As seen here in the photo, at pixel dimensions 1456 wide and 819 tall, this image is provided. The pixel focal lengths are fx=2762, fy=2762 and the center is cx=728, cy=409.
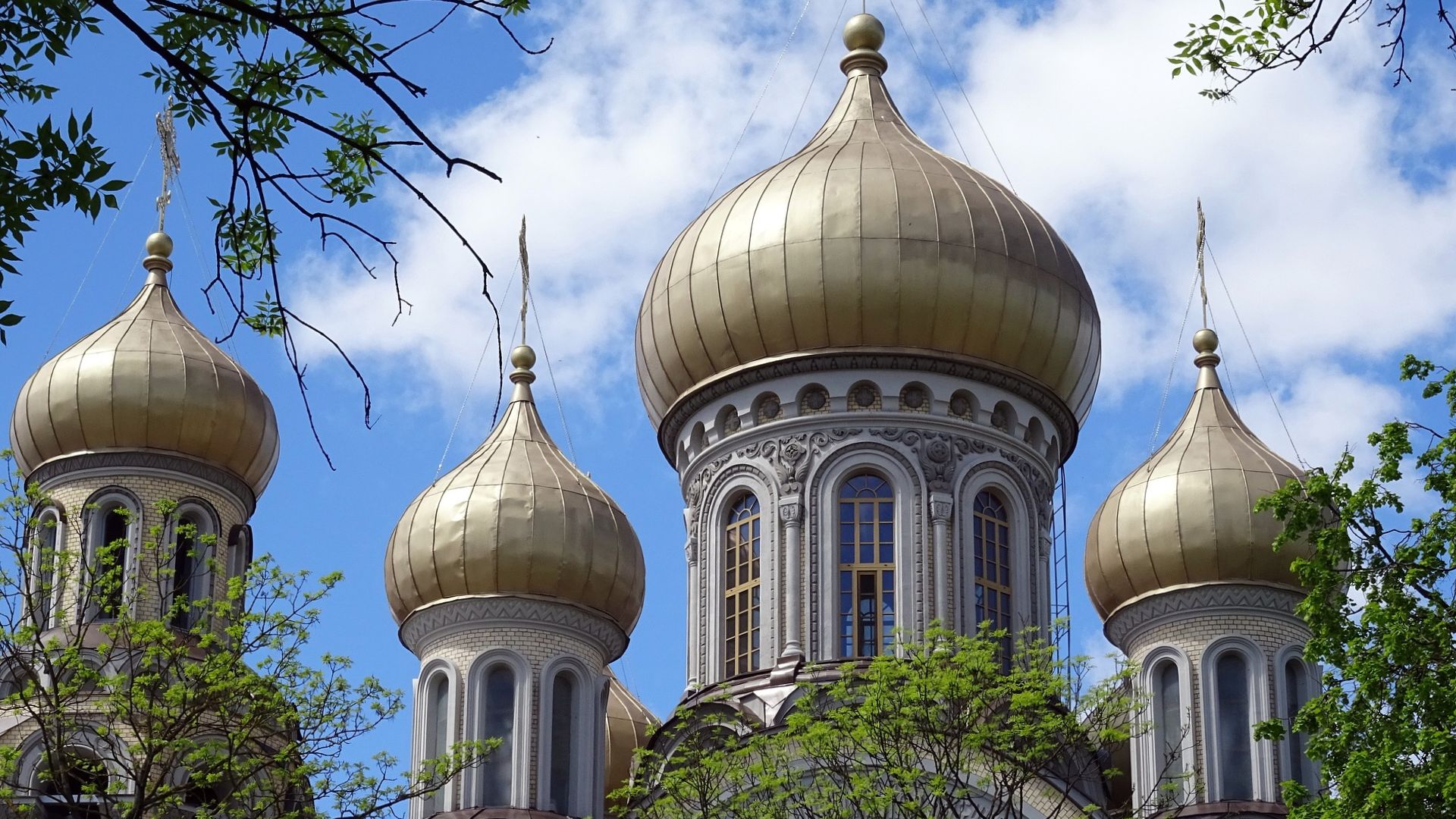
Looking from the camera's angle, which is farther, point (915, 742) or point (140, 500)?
point (140, 500)

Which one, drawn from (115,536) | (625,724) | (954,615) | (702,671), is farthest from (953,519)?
(115,536)

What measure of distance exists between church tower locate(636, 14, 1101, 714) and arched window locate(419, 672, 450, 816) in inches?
103

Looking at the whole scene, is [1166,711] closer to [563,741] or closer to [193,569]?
[563,741]

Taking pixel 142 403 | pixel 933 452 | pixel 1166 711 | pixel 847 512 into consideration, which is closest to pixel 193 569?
pixel 142 403

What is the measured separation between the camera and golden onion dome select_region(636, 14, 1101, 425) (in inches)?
1027

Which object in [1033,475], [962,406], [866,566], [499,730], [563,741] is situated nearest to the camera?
[866,566]

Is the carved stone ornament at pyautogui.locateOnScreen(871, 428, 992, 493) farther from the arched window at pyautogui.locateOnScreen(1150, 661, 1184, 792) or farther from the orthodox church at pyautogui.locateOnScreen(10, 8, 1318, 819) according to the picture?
the arched window at pyautogui.locateOnScreen(1150, 661, 1184, 792)

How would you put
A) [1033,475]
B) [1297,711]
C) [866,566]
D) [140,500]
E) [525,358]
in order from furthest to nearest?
[525,358] < [140,500] < [1033,475] < [866,566] < [1297,711]

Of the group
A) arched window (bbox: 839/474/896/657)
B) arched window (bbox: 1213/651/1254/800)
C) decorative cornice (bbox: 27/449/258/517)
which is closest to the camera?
arched window (bbox: 839/474/896/657)

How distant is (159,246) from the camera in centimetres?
3088

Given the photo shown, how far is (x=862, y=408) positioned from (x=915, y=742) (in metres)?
6.31

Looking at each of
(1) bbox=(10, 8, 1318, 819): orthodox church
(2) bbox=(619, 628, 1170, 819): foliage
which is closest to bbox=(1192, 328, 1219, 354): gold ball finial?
(1) bbox=(10, 8, 1318, 819): orthodox church

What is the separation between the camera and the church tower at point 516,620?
2683 cm

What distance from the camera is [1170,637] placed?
26.2m
